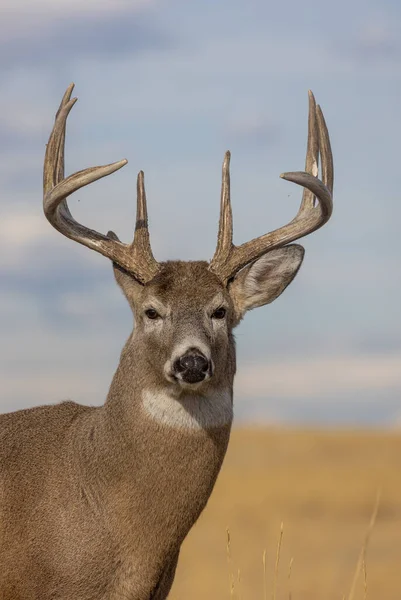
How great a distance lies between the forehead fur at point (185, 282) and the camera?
7840mm

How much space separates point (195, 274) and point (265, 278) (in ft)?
2.16

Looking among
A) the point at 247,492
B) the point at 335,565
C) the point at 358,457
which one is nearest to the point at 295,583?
the point at 335,565

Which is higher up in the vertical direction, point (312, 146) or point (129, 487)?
point (312, 146)

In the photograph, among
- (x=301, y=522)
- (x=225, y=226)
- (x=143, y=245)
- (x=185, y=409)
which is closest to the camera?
(x=185, y=409)

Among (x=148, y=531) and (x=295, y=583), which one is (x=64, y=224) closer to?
(x=148, y=531)

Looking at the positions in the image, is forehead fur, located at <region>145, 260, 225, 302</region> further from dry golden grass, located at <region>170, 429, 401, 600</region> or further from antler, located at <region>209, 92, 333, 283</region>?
dry golden grass, located at <region>170, 429, 401, 600</region>

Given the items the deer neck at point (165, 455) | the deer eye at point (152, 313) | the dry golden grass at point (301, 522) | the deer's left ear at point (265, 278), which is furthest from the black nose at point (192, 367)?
the dry golden grass at point (301, 522)

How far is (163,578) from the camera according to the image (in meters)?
7.72

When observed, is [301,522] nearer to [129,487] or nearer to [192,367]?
[129,487]

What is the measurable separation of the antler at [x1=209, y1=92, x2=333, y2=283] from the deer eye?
1.82ft

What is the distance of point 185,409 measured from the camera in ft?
24.7

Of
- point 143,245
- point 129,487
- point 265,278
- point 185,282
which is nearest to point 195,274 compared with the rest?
point 185,282

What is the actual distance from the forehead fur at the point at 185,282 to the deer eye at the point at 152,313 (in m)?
0.10

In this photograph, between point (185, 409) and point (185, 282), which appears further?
point (185, 282)
